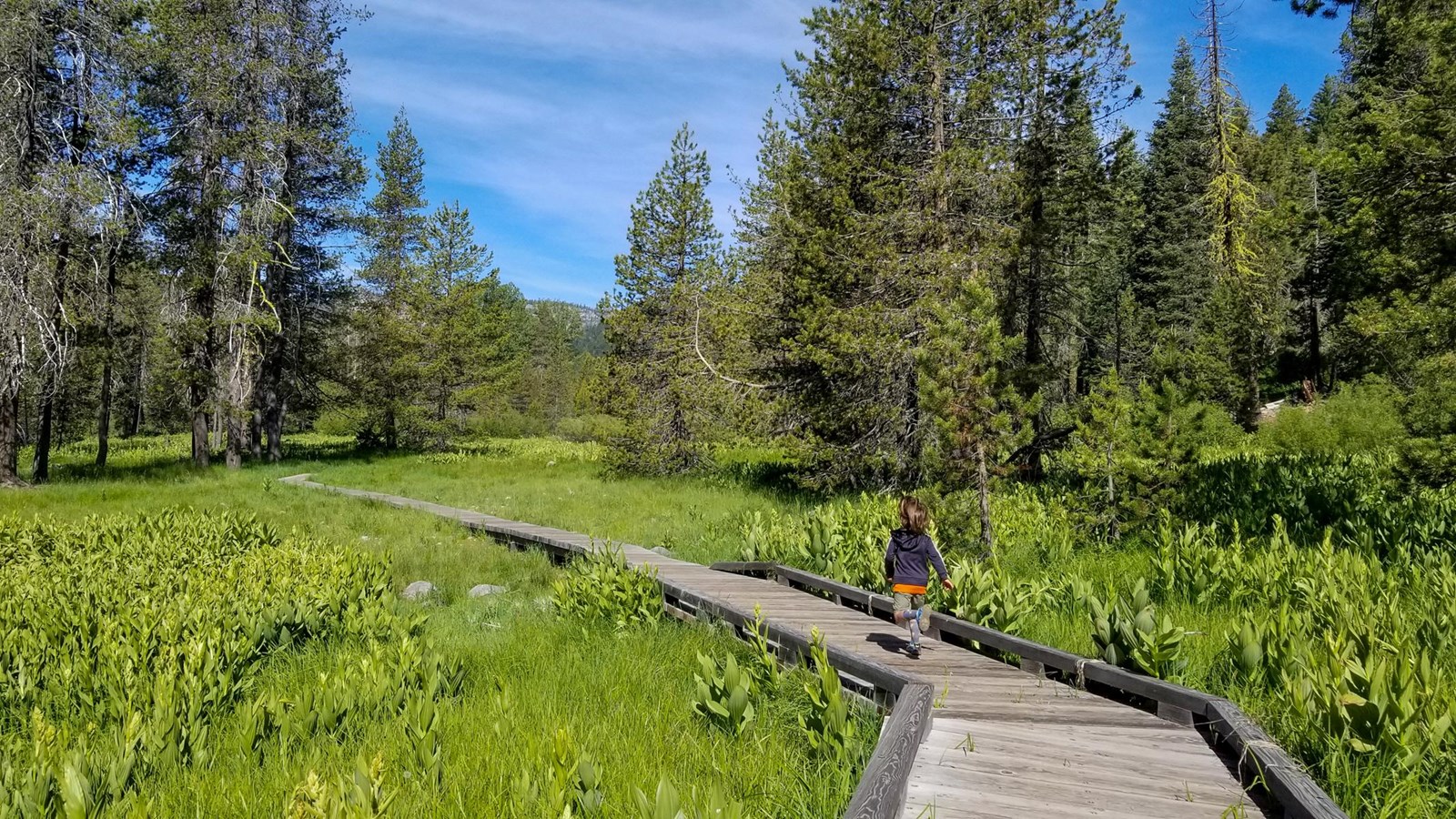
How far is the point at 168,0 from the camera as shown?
18219 millimetres

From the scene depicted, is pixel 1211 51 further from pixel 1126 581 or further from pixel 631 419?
pixel 1126 581

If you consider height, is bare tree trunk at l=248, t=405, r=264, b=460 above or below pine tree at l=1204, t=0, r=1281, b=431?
below

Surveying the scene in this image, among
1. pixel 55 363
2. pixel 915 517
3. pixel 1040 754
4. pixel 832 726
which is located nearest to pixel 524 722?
pixel 832 726

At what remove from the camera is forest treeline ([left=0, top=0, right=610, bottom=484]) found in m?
15.7

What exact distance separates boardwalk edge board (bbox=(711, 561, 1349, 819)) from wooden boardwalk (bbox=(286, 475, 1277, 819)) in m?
0.10

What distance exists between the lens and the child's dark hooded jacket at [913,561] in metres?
5.93

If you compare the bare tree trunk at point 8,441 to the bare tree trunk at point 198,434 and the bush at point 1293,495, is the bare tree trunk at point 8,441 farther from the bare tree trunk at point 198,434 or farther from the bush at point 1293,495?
the bush at point 1293,495

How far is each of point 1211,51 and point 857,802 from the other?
1306 inches

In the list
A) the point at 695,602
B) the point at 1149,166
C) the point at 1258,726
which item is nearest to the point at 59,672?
the point at 695,602

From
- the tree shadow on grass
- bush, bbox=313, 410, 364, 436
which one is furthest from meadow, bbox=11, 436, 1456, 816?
bush, bbox=313, 410, 364, 436

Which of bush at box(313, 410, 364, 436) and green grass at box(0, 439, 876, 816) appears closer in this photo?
green grass at box(0, 439, 876, 816)

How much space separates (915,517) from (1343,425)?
2249 centimetres

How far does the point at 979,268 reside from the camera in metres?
13.5

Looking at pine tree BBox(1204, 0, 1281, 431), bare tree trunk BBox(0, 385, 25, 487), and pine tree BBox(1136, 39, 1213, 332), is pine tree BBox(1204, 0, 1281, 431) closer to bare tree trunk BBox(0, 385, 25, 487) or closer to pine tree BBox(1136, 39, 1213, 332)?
pine tree BBox(1136, 39, 1213, 332)
